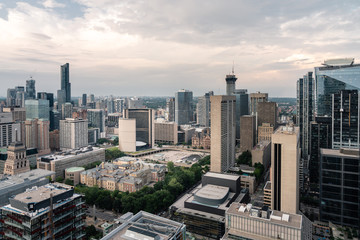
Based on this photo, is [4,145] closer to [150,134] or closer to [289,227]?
[150,134]

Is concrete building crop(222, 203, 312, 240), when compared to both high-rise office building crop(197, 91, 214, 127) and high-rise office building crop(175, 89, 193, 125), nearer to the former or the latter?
high-rise office building crop(175, 89, 193, 125)

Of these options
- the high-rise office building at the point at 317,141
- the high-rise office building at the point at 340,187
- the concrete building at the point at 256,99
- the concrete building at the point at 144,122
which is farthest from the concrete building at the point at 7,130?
the high-rise office building at the point at 317,141

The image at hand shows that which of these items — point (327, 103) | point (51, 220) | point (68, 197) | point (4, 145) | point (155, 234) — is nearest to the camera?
point (155, 234)

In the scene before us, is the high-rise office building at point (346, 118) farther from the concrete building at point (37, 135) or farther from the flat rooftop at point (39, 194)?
the concrete building at point (37, 135)

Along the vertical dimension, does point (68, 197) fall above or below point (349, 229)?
above

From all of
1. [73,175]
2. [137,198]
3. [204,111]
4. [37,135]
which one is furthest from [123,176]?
[204,111]

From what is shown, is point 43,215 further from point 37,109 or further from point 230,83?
point 230,83

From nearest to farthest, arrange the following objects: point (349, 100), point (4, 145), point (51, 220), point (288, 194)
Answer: point (51, 220) → point (288, 194) → point (349, 100) → point (4, 145)

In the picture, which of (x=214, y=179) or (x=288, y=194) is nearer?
(x=288, y=194)

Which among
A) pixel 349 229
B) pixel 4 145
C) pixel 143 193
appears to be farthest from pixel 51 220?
pixel 4 145

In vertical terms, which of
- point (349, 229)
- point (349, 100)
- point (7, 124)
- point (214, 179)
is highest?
point (349, 100)

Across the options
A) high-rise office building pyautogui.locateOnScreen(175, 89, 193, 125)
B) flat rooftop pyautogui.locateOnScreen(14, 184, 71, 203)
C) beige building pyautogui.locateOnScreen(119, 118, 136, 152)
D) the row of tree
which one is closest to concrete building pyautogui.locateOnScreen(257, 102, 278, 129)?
beige building pyautogui.locateOnScreen(119, 118, 136, 152)
